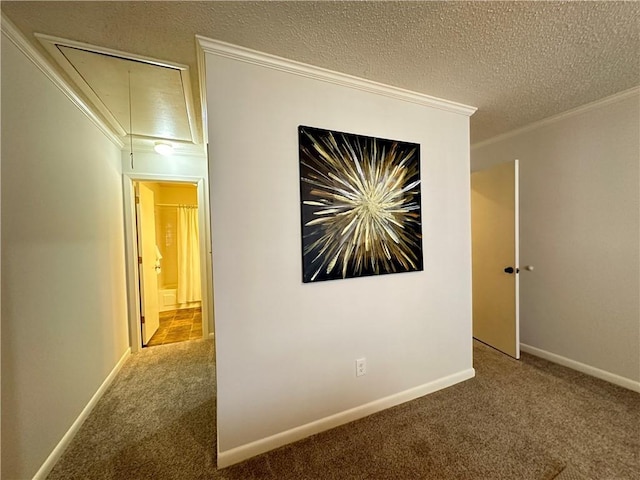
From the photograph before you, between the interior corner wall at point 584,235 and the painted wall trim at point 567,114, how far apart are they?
2 cm

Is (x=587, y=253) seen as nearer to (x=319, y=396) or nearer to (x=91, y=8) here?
(x=319, y=396)

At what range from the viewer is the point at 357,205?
5.51ft

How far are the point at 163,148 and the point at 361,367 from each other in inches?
109

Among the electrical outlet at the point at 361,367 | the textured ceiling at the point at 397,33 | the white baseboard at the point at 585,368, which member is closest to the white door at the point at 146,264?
the textured ceiling at the point at 397,33

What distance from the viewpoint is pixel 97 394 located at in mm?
1937

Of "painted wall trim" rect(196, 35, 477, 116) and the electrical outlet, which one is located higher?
"painted wall trim" rect(196, 35, 477, 116)

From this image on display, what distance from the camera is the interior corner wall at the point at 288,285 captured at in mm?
1386

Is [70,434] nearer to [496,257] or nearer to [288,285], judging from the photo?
[288,285]

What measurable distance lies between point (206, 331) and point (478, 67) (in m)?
3.61

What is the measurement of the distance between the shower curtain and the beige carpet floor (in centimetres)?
236

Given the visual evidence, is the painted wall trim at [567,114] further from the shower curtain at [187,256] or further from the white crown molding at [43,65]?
the shower curtain at [187,256]

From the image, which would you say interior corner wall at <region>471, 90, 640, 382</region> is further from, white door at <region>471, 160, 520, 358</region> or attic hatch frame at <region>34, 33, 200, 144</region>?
attic hatch frame at <region>34, 33, 200, 144</region>

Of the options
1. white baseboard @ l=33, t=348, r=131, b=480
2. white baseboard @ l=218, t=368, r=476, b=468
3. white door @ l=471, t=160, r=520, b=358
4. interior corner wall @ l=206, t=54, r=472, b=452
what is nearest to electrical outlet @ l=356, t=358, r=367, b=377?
interior corner wall @ l=206, t=54, r=472, b=452

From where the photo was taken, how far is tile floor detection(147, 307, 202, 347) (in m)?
3.13
